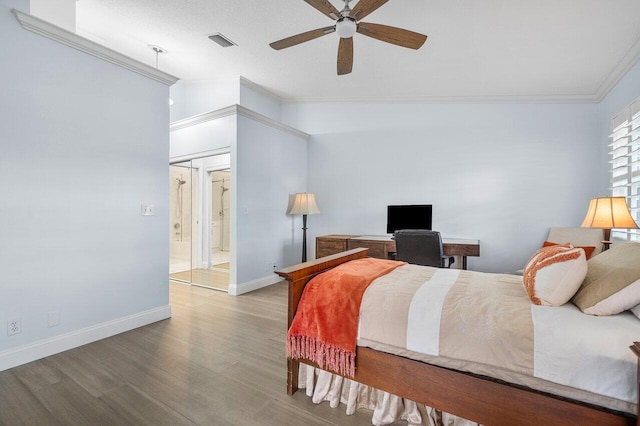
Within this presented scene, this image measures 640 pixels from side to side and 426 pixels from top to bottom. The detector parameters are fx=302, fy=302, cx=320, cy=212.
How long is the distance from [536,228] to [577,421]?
11.2 ft

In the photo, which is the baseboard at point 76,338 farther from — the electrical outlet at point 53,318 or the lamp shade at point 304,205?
the lamp shade at point 304,205

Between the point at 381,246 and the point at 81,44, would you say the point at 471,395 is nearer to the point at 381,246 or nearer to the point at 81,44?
the point at 381,246

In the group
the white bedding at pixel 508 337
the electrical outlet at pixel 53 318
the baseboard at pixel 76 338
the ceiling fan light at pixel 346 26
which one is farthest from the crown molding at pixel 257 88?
the white bedding at pixel 508 337

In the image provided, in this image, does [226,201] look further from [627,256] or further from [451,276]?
[627,256]

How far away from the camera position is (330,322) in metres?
1.68

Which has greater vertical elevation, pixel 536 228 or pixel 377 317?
pixel 536 228

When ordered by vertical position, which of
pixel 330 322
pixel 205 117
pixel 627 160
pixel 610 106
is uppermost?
pixel 205 117

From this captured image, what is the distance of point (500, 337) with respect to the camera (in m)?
1.29

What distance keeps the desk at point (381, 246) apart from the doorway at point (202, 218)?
142 centimetres

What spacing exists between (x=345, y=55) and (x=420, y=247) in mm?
2034

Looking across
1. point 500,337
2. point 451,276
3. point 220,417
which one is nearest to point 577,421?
point 500,337

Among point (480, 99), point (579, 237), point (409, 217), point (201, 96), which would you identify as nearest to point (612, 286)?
point (579, 237)

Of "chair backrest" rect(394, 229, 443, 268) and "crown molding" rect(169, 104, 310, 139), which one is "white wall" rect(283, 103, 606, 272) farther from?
"chair backrest" rect(394, 229, 443, 268)

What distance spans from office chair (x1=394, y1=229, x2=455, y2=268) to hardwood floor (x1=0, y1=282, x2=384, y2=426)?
154cm
